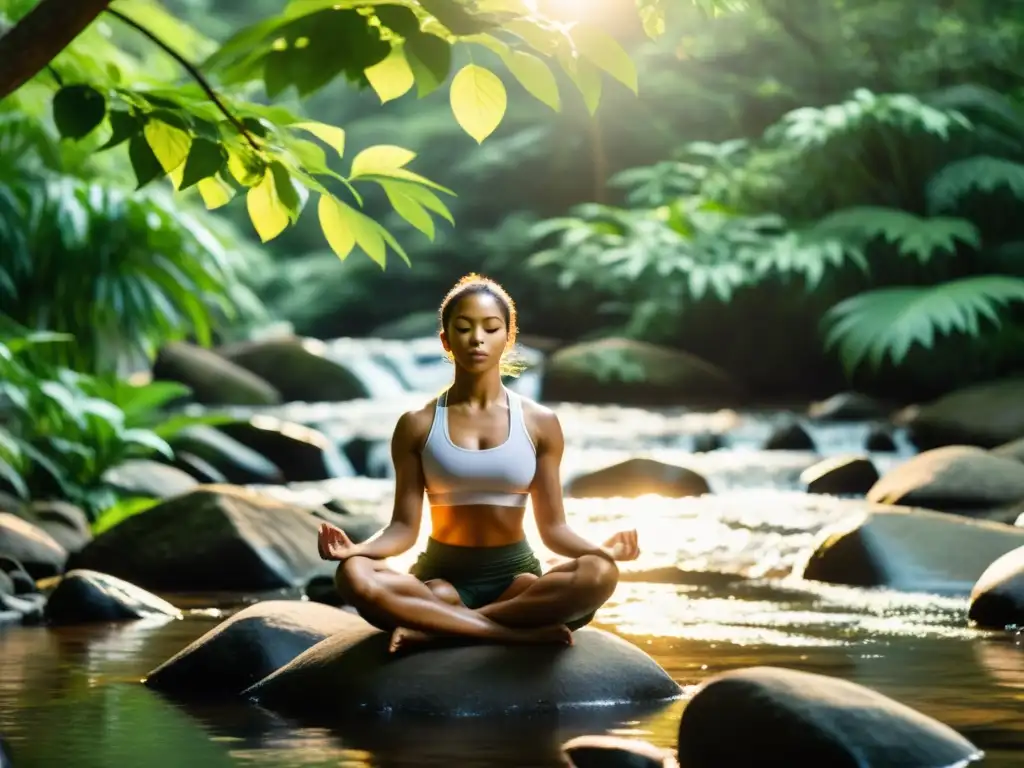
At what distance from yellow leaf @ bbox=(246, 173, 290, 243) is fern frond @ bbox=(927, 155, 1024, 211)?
51.0ft

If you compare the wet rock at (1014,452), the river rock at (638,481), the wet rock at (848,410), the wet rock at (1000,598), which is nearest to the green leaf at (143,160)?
the wet rock at (1000,598)

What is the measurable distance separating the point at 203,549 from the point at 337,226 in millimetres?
5337

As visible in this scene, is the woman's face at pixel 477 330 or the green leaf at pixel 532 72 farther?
the woman's face at pixel 477 330

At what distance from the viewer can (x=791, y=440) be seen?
49.0 feet

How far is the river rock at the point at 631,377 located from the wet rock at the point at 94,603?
451 inches

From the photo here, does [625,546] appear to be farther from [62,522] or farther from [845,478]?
[845,478]

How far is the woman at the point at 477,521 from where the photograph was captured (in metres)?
4.62

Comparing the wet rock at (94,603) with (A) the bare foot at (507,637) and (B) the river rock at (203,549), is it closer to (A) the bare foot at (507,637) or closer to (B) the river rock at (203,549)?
(B) the river rock at (203,549)

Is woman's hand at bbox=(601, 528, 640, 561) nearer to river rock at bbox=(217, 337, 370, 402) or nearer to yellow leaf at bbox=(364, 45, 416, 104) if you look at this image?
yellow leaf at bbox=(364, 45, 416, 104)

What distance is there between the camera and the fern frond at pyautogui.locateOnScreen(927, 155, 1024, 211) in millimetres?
17625

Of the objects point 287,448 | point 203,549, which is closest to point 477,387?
point 203,549

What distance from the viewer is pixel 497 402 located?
4.71 meters

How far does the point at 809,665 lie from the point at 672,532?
480 centimetres

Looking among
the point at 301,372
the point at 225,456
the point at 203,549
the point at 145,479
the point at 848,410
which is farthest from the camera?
the point at 301,372
